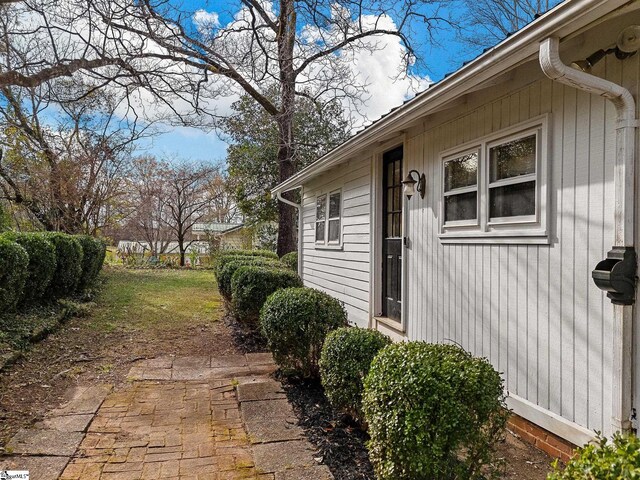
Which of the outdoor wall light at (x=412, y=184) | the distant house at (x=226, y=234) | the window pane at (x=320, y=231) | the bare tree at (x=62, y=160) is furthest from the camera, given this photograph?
the distant house at (x=226, y=234)

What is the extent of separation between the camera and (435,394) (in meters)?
2.17

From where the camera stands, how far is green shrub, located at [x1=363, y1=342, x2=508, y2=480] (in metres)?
2.14

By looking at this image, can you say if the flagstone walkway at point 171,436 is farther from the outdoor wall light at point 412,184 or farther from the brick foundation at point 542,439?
the outdoor wall light at point 412,184

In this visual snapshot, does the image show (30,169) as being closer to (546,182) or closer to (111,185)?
(111,185)

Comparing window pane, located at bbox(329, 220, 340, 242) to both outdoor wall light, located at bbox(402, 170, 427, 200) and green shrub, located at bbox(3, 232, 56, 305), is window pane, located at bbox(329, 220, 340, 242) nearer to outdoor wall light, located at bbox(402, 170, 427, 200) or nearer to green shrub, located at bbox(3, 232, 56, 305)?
outdoor wall light, located at bbox(402, 170, 427, 200)

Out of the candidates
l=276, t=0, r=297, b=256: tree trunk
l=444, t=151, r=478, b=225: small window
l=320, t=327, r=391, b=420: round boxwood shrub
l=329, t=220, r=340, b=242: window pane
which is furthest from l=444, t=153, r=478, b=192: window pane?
l=276, t=0, r=297, b=256: tree trunk

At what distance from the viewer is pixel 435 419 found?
2.15m

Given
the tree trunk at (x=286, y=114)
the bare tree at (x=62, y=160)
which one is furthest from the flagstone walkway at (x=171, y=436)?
the bare tree at (x=62, y=160)

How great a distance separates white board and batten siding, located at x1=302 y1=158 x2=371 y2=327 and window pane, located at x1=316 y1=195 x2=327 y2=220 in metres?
0.14

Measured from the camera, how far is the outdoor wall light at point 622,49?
2.39 metres

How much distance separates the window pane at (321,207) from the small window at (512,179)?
5083 millimetres

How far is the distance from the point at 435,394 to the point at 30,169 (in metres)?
14.4

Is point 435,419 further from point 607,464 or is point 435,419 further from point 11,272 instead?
point 11,272

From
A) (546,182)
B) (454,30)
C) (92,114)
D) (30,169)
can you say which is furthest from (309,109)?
(546,182)
